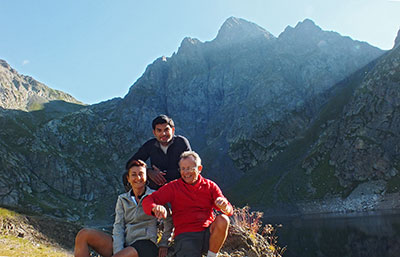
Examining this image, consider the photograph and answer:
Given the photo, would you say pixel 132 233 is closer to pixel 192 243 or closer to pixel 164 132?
pixel 192 243

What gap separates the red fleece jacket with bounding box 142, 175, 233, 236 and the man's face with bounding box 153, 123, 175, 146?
2.13m

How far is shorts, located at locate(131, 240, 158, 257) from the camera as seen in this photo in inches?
271

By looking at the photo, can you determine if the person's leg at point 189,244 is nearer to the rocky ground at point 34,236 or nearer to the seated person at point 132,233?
the seated person at point 132,233

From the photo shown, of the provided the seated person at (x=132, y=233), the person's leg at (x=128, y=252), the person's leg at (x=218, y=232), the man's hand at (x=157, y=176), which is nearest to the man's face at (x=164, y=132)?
the man's hand at (x=157, y=176)

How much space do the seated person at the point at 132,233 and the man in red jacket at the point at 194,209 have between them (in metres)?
0.58

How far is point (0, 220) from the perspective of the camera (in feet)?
85.7

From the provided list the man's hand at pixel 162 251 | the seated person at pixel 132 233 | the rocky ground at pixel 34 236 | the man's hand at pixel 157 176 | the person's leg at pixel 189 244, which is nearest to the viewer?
the person's leg at pixel 189 244

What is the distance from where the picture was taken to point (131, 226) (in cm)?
737

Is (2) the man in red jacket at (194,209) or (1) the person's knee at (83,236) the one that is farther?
(1) the person's knee at (83,236)

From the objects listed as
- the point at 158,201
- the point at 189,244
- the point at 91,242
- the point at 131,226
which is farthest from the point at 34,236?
the point at 189,244

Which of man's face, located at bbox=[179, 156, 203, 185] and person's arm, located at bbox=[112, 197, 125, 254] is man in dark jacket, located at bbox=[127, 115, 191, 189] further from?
man's face, located at bbox=[179, 156, 203, 185]

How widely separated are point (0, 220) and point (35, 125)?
611 ft

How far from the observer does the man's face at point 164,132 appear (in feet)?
29.9

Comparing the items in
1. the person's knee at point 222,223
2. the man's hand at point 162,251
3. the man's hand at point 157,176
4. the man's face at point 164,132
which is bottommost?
the man's hand at point 162,251
